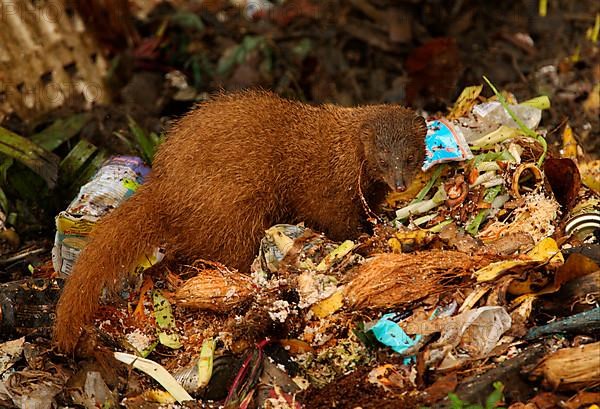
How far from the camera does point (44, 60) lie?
542 centimetres

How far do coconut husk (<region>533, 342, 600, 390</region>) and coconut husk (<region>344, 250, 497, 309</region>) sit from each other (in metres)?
0.54

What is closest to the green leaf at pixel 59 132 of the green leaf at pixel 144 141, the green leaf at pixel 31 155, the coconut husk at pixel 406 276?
the green leaf at pixel 31 155

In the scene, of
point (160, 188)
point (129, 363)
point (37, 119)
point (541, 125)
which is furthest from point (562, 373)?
point (37, 119)

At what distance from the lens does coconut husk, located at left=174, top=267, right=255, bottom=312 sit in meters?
3.33

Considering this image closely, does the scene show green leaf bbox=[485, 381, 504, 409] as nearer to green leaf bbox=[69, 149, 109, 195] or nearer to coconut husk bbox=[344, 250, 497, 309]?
coconut husk bbox=[344, 250, 497, 309]

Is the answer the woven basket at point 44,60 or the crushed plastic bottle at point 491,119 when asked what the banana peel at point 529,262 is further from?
the woven basket at point 44,60

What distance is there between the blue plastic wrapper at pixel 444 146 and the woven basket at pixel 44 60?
2711mm

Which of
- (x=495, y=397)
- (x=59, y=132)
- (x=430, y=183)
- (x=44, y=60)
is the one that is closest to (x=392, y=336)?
(x=495, y=397)

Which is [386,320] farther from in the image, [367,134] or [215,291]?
[367,134]

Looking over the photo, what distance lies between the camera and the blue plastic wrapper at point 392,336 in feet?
9.88

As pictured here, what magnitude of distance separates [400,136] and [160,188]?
113 centimetres

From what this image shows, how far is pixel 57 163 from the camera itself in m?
4.51

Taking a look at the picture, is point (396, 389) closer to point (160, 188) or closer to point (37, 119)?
point (160, 188)

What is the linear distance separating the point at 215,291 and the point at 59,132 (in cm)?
213
